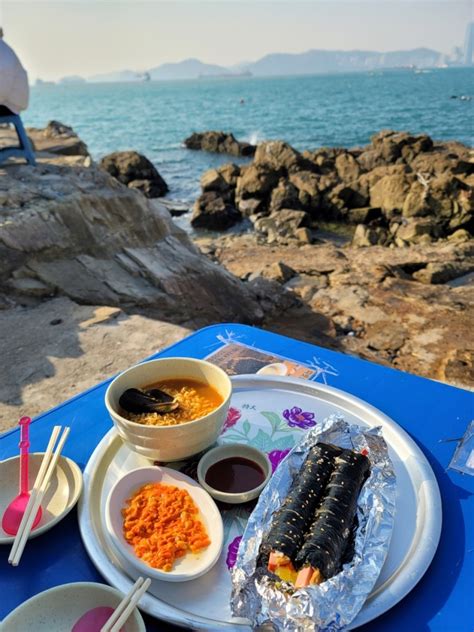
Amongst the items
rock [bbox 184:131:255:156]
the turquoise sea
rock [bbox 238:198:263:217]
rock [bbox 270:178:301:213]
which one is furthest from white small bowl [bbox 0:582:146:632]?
rock [bbox 184:131:255:156]

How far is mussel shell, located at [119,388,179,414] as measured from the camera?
1.48 metres

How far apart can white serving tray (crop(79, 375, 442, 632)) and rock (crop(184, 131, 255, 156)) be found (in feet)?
94.6

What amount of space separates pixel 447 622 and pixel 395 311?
5762mm

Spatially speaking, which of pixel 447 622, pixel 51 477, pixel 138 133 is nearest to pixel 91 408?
pixel 51 477

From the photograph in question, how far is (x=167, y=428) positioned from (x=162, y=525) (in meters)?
0.24

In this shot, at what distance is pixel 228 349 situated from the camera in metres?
2.21

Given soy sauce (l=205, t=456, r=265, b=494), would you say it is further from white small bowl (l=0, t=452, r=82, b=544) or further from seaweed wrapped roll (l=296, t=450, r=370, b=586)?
white small bowl (l=0, t=452, r=82, b=544)

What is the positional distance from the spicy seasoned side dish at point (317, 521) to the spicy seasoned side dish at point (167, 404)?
36 cm

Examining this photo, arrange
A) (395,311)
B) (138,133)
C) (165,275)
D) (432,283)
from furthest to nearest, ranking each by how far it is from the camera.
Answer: (138,133) < (432,283) < (395,311) < (165,275)

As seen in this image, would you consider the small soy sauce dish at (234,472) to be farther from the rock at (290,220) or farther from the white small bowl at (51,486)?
the rock at (290,220)

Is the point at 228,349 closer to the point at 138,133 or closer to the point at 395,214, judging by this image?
the point at 395,214

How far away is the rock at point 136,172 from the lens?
18812 millimetres

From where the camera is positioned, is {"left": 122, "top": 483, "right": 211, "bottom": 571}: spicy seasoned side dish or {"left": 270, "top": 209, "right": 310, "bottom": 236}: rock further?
{"left": 270, "top": 209, "right": 310, "bottom": 236}: rock

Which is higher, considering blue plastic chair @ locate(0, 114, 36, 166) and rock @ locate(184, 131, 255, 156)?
blue plastic chair @ locate(0, 114, 36, 166)
